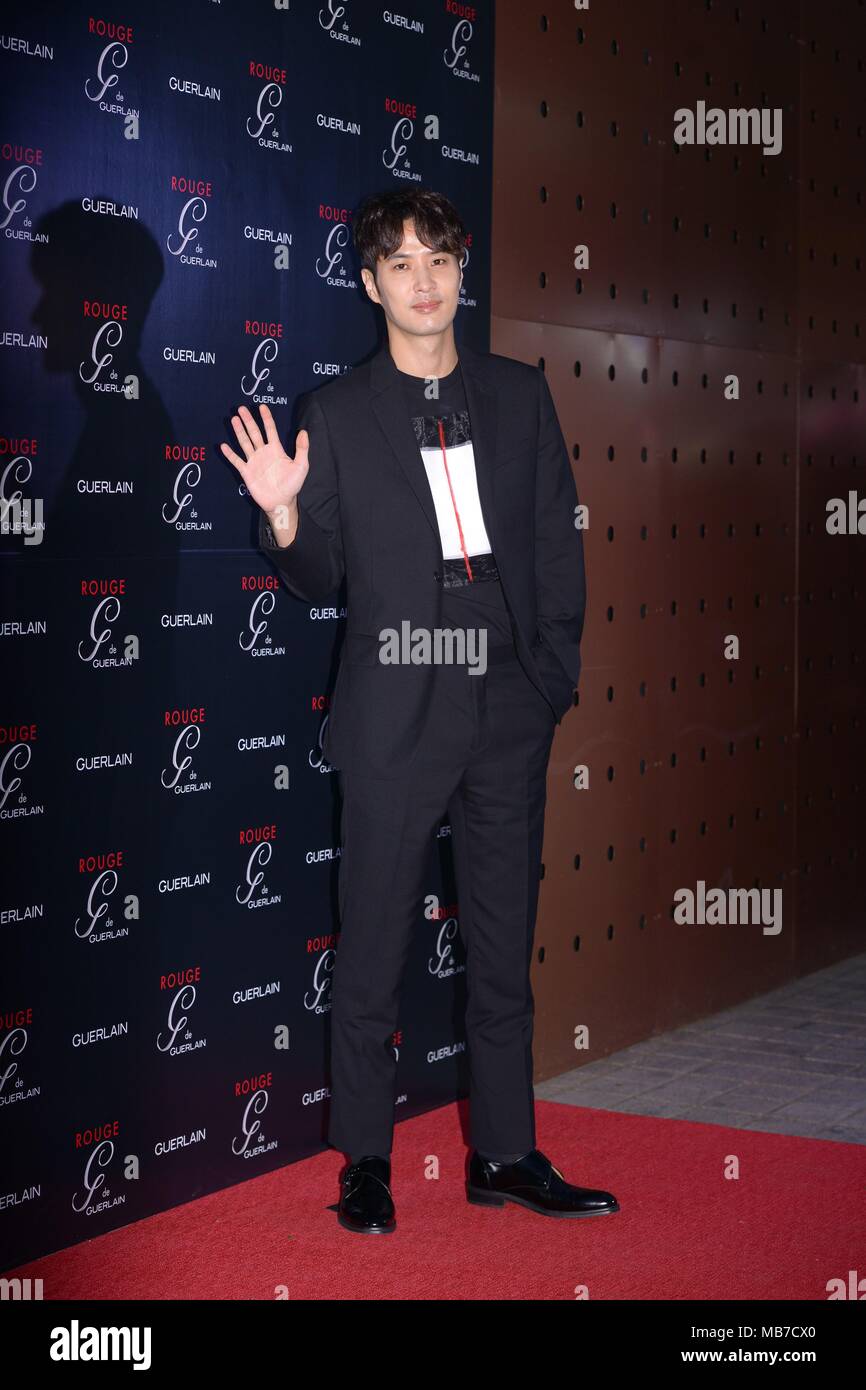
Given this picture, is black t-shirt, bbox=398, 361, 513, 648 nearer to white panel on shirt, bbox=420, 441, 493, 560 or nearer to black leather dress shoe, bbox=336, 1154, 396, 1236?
white panel on shirt, bbox=420, 441, 493, 560

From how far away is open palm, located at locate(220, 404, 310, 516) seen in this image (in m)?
3.72

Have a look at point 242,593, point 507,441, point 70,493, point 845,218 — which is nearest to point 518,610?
point 507,441

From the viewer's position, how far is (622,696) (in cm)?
577

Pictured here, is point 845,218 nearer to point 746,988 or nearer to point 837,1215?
point 746,988

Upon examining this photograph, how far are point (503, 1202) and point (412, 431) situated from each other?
76.1 inches

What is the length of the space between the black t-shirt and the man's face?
0.14m

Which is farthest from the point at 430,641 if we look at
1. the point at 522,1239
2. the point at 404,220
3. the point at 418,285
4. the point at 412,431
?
the point at 522,1239

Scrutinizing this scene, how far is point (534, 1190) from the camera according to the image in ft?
13.5

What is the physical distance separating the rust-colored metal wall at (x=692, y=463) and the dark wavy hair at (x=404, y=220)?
1255mm

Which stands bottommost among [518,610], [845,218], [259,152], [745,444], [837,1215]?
[837,1215]

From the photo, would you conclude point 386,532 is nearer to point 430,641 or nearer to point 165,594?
point 430,641

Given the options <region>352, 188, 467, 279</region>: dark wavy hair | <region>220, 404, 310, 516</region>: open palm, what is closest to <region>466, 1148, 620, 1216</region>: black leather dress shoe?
<region>220, 404, 310, 516</region>: open palm

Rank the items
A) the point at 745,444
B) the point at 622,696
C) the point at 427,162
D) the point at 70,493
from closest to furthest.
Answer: the point at 70,493 < the point at 427,162 < the point at 622,696 < the point at 745,444

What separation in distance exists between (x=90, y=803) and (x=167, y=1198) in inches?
41.3
